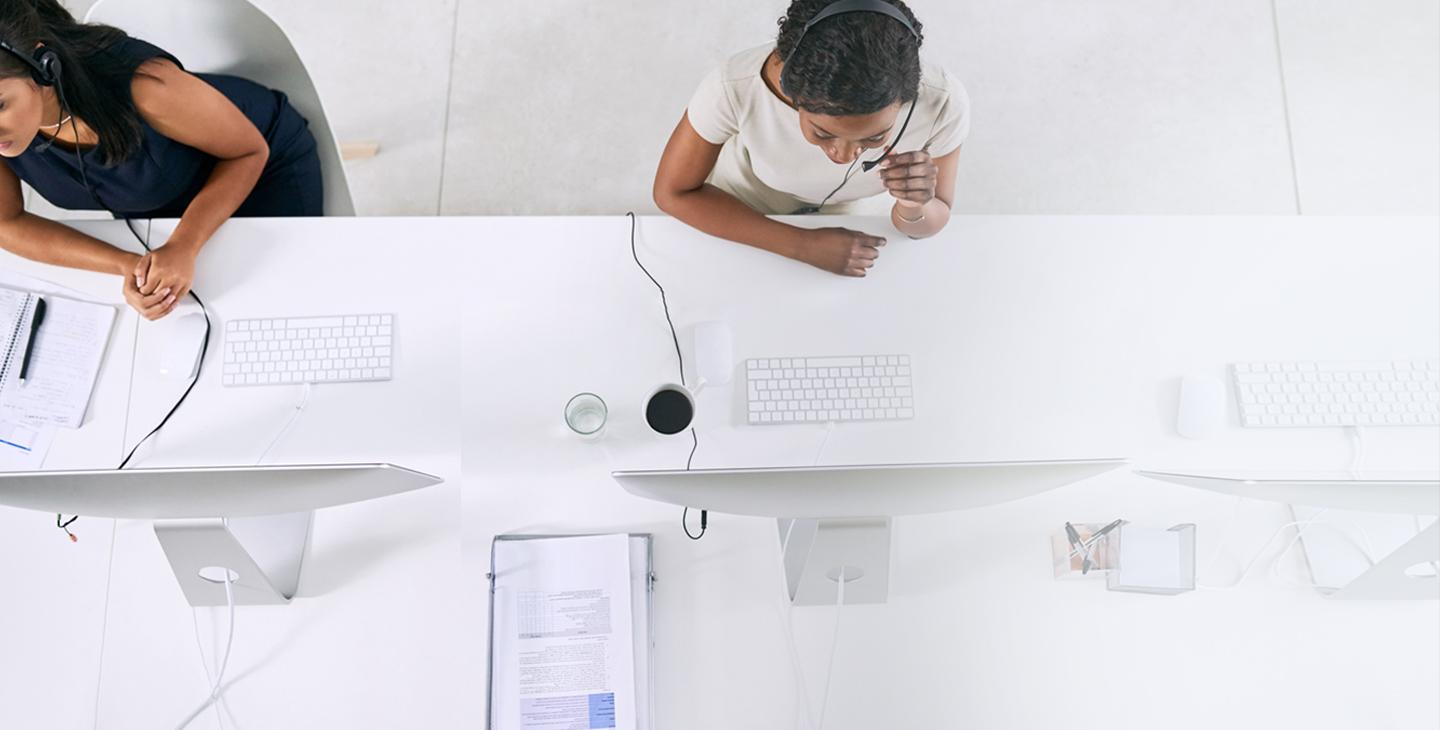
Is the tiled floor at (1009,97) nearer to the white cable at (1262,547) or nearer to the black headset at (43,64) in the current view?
the black headset at (43,64)

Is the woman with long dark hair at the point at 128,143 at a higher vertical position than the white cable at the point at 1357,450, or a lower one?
higher

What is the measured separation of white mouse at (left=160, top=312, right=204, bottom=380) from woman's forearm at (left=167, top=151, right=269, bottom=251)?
0.12m

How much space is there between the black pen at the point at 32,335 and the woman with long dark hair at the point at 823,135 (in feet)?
3.27

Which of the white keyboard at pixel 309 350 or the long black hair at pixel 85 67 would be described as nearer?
the long black hair at pixel 85 67

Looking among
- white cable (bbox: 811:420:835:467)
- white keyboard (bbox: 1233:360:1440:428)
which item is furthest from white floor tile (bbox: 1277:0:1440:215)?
white cable (bbox: 811:420:835:467)

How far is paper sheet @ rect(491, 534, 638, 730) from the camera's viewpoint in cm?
118

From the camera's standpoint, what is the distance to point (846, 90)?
106 cm

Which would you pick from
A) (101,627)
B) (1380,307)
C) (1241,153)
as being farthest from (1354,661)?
(101,627)

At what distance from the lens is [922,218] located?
137cm

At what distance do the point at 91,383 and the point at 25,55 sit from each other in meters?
0.48

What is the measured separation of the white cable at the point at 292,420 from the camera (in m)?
1.29

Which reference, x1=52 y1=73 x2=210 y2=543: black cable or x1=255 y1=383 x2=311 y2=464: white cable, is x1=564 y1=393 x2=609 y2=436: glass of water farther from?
x1=52 y1=73 x2=210 y2=543: black cable

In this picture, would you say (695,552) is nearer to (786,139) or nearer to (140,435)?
(786,139)

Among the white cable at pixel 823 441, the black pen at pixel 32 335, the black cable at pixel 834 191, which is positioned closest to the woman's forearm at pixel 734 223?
the black cable at pixel 834 191
